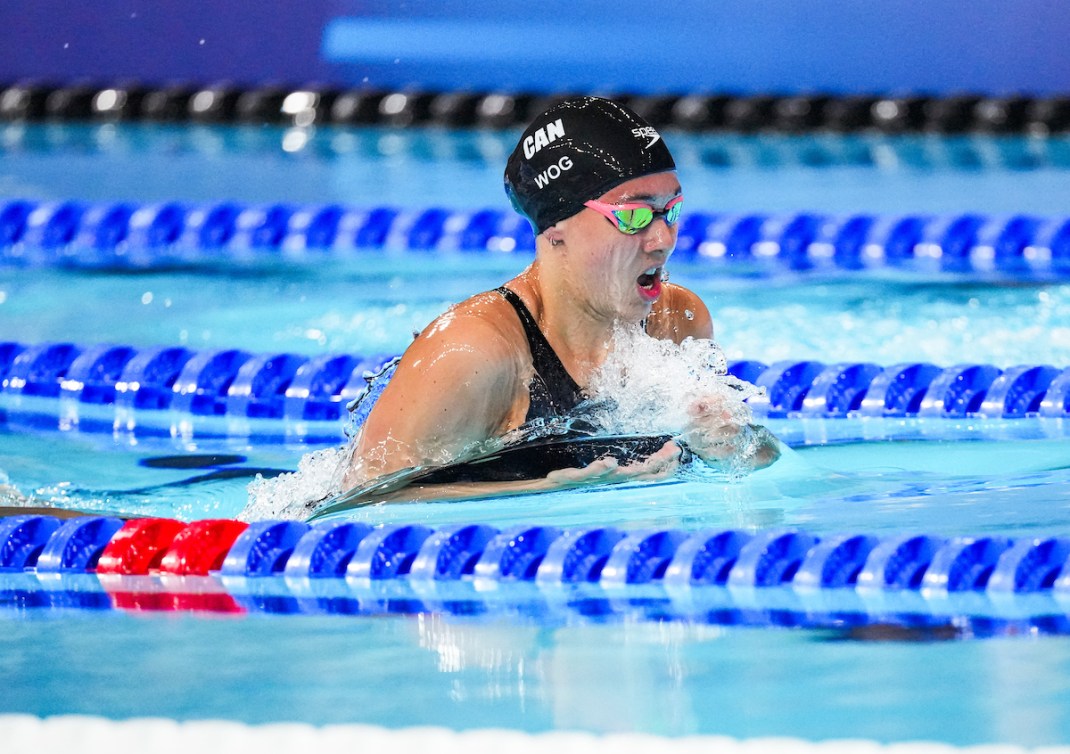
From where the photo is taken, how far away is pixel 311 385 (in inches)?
208

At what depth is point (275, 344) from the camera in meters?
6.11

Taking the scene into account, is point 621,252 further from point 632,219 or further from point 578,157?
point 578,157

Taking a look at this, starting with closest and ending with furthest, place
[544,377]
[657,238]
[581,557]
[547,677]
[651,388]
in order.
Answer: [547,677]
[581,557]
[657,238]
[544,377]
[651,388]

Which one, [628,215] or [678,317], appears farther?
[678,317]

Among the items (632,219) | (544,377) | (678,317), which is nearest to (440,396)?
(544,377)

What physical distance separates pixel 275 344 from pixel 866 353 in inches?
79.0

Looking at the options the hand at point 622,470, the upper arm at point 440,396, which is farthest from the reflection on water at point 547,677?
the hand at point 622,470

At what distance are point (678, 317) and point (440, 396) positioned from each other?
30.6 inches

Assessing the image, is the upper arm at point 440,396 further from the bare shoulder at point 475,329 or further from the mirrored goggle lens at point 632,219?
the mirrored goggle lens at point 632,219

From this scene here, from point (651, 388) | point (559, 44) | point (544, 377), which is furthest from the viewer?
point (559, 44)

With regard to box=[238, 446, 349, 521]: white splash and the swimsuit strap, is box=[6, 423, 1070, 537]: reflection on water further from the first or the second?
the swimsuit strap

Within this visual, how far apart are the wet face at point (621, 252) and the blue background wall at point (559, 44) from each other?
640cm

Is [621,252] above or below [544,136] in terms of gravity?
below

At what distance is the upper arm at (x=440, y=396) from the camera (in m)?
3.52
